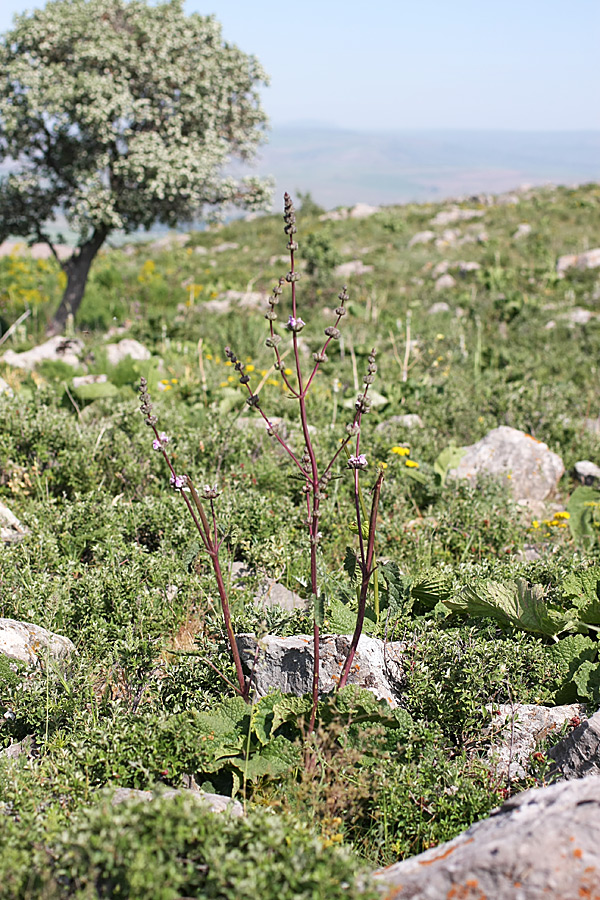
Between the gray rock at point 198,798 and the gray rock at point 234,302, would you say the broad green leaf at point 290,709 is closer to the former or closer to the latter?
the gray rock at point 198,798

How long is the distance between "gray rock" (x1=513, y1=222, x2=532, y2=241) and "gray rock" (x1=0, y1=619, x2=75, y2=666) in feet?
58.3

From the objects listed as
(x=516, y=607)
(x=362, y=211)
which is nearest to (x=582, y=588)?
(x=516, y=607)

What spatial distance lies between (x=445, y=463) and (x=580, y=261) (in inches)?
435

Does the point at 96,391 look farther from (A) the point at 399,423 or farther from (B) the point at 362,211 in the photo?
(B) the point at 362,211

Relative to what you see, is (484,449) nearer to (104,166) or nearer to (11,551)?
(11,551)

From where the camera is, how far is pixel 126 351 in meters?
8.30

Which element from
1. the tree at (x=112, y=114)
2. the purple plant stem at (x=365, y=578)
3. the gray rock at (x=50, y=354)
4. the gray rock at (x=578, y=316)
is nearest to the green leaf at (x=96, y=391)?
the gray rock at (x=50, y=354)

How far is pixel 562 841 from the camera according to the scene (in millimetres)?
1735

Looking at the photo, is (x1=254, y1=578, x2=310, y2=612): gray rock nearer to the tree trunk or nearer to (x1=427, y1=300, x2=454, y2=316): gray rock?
the tree trunk

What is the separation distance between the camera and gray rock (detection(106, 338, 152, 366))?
8.18m

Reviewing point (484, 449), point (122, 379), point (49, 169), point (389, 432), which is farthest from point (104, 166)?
point (484, 449)

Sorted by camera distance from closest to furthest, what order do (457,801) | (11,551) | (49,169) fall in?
(457,801) → (11,551) → (49,169)

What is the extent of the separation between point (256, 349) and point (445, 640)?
6571mm

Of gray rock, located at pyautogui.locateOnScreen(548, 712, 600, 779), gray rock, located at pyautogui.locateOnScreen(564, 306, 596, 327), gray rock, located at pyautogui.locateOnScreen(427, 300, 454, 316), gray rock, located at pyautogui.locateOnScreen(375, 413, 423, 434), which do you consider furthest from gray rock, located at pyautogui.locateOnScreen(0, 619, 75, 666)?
gray rock, located at pyautogui.locateOnScreen(564, 306, 596, 327)
